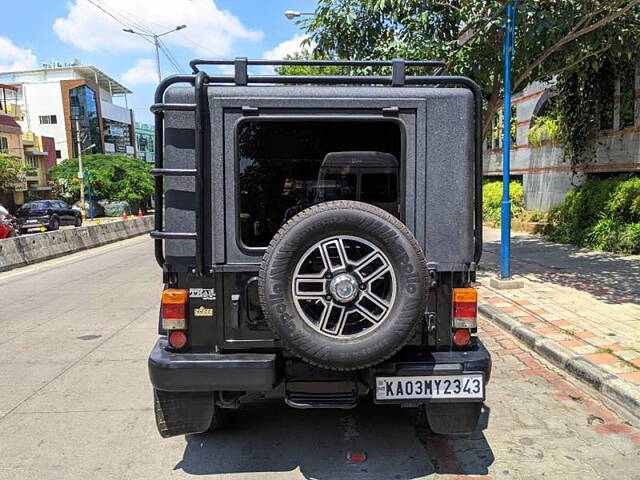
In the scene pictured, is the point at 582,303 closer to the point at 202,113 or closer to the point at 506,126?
the point at 506,126

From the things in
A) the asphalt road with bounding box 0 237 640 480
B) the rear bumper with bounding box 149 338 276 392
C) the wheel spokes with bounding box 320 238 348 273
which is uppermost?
the wheel spokes with bounding box 320 238 348 273

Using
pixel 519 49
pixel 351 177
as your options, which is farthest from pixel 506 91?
pixel 351 177

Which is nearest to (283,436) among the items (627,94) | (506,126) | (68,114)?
(506,126)

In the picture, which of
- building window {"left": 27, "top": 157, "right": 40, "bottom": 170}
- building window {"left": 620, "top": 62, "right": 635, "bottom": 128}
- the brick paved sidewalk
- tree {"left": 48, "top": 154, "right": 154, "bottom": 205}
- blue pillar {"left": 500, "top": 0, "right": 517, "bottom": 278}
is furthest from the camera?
building window {"left": 27, "top": 157, "right": 40, "bottom": 170}

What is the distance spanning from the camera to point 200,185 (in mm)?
3125

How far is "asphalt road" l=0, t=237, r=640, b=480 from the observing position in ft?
11.1

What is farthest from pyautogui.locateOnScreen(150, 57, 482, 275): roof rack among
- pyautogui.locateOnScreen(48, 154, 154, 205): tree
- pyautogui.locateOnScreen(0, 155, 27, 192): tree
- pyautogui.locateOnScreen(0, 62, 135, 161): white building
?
pyautogui.locateOnScreen(0, 62, 135, 161): white building

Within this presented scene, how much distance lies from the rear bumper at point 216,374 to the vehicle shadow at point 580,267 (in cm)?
596

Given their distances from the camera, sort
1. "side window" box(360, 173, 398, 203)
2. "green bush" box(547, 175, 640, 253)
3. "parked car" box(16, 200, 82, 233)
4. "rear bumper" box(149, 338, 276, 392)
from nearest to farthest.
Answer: "rear bumper" box(149, 338, 276, 392) → "side window" box(360, 173, 398, 203) → "green bush" box(547, 175, 640, 253) → "parked car" box(16, 200, 82, 233)

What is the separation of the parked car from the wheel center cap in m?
27.4

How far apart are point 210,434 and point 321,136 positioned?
226 cm

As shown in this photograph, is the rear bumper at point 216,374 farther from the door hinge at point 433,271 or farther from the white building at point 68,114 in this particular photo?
the white building at point 68,114

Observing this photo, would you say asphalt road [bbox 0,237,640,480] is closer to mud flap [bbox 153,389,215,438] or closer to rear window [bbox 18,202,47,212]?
mud flap [bbox 153,389,215,438]

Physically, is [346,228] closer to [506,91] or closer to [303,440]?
[303,440]
